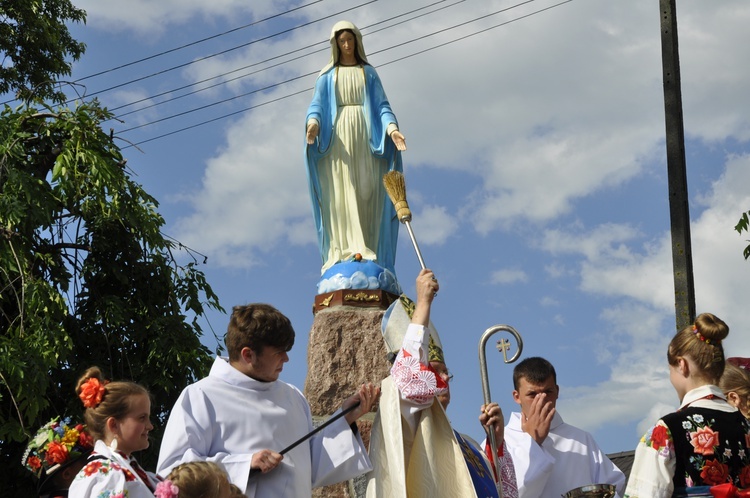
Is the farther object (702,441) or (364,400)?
(364,400)

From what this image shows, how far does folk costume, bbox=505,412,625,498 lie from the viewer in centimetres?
534

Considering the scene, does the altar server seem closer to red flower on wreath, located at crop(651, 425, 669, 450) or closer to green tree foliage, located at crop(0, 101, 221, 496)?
red flower on wreath, located at crop(651, 425, 669, 450)

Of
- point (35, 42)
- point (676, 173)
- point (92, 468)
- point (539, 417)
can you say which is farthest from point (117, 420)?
point (35, 42)

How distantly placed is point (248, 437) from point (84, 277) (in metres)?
5.83

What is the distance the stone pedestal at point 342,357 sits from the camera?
26.8ft

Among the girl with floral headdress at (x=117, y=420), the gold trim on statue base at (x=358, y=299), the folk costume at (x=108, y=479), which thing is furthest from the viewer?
the gold trim on statue base at (x=358, y=299)

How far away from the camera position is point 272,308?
438 centimetres

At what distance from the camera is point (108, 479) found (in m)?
3.82

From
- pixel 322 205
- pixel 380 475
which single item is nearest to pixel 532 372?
pixel 380 475

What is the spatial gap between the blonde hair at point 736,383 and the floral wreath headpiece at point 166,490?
228 cm

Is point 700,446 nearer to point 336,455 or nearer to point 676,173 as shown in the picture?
point 336,455

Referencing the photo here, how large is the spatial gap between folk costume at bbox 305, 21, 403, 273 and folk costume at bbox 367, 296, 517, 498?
415 cm

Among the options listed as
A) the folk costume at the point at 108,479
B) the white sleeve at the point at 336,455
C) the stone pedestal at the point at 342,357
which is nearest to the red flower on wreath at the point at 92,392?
the folk costume at the point at 108,479

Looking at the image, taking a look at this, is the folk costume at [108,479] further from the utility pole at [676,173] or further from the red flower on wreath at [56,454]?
the utility pole at [676,173]
